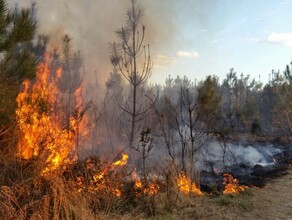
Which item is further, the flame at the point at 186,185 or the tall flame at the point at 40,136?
the flame at the point at 186,185

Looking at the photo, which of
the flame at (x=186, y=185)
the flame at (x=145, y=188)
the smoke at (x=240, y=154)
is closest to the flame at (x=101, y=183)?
the flame at (x=145, y=188)

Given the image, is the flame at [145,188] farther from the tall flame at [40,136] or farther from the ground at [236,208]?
the tall flame at [40,136]

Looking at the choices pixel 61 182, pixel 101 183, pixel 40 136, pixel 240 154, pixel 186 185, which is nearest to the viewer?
pixel 61 182

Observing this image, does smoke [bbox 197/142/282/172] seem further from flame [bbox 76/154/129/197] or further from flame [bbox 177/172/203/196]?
flame [bbox 76/154/129/197]

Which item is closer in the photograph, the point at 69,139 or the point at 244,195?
the point at 69,139

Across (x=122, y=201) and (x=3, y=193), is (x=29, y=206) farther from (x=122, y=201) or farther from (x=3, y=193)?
(x=122, y=201)

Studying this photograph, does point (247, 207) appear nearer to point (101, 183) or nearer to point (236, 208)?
point (236, 208)

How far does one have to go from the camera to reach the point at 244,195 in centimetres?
753

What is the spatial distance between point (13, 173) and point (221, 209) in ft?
13.1

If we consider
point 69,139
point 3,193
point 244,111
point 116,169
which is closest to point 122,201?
point 116,169

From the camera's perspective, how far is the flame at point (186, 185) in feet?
24.3

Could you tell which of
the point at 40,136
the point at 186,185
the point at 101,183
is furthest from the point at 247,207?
the point at 40,136

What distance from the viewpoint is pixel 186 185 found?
304 inches

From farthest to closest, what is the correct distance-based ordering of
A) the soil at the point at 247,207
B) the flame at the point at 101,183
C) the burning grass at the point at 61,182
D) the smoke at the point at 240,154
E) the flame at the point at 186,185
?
the smoke at the point at 240,154 → the flame at the point at 186,185 → the soil at the point at 247,207 → the flame at the point at 101,183 → the burning grass at the point at 61,182
